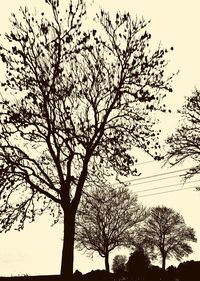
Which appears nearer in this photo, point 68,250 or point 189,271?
point 68,250

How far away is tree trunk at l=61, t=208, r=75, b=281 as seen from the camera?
15.4m

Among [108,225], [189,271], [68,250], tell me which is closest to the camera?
[68,250]

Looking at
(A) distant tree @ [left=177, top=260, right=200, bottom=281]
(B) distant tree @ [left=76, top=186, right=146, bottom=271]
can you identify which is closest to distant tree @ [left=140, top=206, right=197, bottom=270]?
(B) distant tree @ [left=76, top=186, right=146, bottom=271]

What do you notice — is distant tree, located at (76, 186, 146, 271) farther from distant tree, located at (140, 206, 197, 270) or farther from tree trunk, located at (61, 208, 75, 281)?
tree trunk, located at (61, 208, 75, 281)

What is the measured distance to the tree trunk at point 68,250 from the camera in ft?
50.6

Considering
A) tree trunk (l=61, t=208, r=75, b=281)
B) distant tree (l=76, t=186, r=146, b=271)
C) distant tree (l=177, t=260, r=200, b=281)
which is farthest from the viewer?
distant tree (l=76, t=186, r=146, b=271)

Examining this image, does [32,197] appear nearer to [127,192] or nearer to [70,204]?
[70,204]

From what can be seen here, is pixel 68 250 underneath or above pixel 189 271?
underneath

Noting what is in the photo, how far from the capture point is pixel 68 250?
1571 cm

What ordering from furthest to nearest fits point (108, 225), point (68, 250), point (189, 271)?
point (108, 225), point (189, 271), point (68, 250)

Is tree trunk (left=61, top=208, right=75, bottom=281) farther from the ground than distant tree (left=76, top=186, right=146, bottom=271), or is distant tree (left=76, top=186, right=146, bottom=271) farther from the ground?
distant tree (left=76, top=186, right=146, bottom=271)

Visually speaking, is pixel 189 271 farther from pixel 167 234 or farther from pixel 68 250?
pixel 167 234

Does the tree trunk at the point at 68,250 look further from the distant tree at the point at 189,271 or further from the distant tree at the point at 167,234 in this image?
the distant tree at the point at 167,234

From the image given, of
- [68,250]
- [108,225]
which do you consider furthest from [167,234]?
[68,250]
